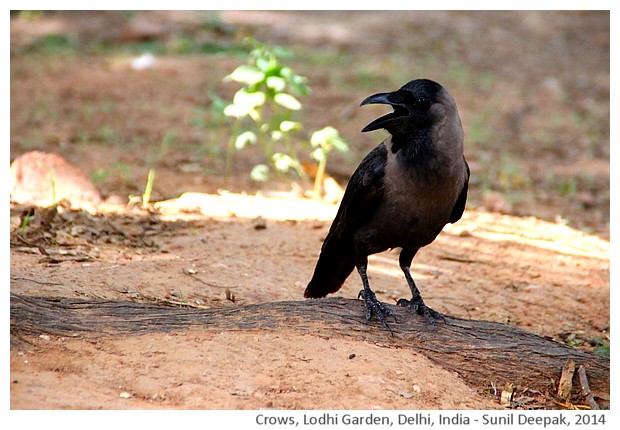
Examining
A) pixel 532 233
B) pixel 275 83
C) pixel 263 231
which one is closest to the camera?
pixel 263 231

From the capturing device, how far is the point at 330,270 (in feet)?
17.8

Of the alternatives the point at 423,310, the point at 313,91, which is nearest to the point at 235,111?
the point at 423,310

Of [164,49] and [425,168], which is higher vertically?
[164,49]

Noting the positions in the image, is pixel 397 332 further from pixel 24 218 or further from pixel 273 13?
pixel 273 13

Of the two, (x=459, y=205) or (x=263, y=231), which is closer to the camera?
A: (x=459, y=205)

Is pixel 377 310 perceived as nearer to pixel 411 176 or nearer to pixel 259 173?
pixel 411 176

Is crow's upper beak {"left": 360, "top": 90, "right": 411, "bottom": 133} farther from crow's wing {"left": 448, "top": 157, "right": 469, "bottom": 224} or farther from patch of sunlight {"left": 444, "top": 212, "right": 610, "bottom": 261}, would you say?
patch of sunlight {"left": 444, "top": 212, "right": 610, "bottom": 261}

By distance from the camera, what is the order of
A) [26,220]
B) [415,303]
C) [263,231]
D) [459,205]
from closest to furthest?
[415,303] → [459,205] → [26,220] → [263,231]

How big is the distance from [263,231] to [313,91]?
5261mm

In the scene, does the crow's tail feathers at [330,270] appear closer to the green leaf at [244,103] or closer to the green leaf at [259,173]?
the green leaf at [244,103]

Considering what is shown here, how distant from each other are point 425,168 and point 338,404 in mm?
1487
